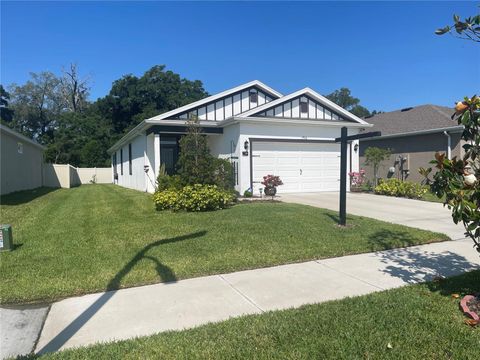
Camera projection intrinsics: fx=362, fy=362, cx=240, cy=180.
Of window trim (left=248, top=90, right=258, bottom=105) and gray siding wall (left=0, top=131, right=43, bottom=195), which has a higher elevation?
window trim (left=248, top=90, right=258, bottom=105)

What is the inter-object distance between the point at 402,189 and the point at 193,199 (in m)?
9.21

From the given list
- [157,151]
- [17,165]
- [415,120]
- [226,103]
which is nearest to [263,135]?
[226,103]

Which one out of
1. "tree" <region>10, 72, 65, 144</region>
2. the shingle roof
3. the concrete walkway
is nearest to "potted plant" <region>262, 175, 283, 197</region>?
the concrete walkway

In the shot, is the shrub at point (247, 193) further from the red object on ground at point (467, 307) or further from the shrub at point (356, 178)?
the red object on ground at point (467, 307)

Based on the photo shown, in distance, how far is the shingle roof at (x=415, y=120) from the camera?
18453mm

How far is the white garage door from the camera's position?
1577 cm

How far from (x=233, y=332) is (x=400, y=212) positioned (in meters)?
8.66

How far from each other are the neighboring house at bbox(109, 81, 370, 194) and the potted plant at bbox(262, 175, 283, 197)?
868 mm

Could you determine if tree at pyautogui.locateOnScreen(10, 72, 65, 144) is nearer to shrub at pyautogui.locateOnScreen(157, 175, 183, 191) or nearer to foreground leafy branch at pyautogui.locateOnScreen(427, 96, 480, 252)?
shrub at pyautogui.locateOnScreen(157, 175, 183, 191)

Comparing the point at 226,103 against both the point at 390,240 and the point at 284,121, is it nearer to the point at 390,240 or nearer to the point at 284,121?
the point at 284,121

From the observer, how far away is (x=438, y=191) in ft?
12.1

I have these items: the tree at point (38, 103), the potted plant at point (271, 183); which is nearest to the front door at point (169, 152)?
the potted plant at point (271, 183)

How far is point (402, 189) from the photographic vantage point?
14820 millimetres

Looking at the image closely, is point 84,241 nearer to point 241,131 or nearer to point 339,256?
point 339,256
